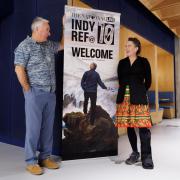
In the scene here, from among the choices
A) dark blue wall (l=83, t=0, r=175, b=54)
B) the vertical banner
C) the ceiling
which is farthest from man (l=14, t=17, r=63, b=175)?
the ceiling

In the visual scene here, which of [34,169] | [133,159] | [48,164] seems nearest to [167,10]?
[133,159]

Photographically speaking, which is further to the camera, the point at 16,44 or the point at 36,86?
the point at 16,44

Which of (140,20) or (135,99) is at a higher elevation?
(140,20)

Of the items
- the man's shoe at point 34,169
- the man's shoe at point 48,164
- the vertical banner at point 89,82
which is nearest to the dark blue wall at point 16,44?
the vertical banner at point 89,82

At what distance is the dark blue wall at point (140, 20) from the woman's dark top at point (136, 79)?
1.84m

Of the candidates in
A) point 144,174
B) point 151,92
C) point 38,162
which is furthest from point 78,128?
point 151,92

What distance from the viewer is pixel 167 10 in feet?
25.1

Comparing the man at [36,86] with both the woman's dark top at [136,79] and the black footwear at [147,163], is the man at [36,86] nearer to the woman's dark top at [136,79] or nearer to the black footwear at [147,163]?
the woman's dark top at [136,79]

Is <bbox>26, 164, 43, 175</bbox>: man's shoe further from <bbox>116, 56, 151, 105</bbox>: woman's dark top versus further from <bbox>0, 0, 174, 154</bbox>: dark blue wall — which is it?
<bbox>116, 56, 151, 105</bbox>: woman's dark top

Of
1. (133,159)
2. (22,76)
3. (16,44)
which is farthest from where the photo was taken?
(16,44)

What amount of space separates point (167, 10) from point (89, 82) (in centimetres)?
506

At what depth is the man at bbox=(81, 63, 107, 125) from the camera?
3.62 meters

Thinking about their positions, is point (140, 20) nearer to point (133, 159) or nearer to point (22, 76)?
point (133, 159)

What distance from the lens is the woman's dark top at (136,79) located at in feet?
11.1
